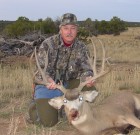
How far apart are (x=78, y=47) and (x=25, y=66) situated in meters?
6.52

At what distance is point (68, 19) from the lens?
6.93 m

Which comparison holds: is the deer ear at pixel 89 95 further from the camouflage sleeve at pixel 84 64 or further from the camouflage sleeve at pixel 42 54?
the camouflage sleeve at pixel 42 54

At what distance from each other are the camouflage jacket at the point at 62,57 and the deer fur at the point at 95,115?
1.09m

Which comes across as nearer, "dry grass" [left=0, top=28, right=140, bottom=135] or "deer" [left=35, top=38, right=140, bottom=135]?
"deer" [left=35, top=38, right=140, bottom=135]

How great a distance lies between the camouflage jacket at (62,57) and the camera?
23.7ft

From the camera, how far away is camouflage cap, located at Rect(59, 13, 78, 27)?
6910 millimetres

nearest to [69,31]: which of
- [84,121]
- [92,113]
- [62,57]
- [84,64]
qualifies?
[62,57]

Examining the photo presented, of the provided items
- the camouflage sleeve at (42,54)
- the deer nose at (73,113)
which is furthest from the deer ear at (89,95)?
the camouflage sleeve at (42,54)

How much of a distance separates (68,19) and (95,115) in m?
1.64

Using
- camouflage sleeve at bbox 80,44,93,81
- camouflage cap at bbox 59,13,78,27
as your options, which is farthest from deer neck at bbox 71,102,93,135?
camouflage cap at bbox 59,13,78,27

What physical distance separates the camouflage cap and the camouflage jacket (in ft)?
1.07

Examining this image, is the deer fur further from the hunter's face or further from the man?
the hunter's face

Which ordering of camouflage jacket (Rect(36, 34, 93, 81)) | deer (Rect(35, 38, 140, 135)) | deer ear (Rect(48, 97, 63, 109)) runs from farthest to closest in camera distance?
camouflage jacket (Rect(36, 34, 93, 81)) < deer ear (Rect(48, 97, 63, 109)) < deer (Rect(35, 38, 140, 135))

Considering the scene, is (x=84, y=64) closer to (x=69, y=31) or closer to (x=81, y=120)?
(x=69, y=31)
